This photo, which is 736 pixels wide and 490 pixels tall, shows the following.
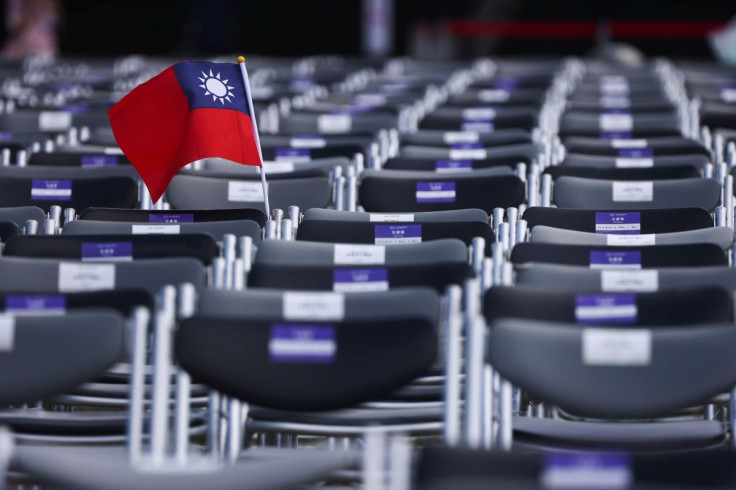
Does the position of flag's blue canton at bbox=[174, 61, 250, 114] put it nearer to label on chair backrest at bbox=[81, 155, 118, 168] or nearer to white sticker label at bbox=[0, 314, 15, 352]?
label on chair backrest at bbox=[81, 155, 118, 168]

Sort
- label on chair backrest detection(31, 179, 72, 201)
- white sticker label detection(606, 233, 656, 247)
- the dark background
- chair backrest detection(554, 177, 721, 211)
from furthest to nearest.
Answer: the dark background, label on chair backrest detection(31, 179, 72, 201), chair backrest detection(554, 177, 721, 211), white sticker label detection(606, 233, 656, 247)

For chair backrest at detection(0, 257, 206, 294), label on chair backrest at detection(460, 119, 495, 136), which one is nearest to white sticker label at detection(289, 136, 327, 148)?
label on chair backrest at detection(460, 119, 495, 136)

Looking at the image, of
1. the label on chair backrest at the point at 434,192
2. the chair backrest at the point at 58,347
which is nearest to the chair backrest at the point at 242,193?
the label on chair backrest at the point at 434,192

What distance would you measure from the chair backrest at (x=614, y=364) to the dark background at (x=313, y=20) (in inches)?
640

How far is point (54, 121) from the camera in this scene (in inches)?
276

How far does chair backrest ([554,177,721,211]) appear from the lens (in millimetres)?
4473

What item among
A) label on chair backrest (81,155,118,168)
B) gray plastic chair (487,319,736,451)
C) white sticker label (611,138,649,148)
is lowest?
gray plastic chair (487,319,736,451)

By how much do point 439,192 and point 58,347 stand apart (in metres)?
2.27

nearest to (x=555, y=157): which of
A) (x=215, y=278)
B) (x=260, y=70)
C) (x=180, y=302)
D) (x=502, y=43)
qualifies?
(x=215, y=278)

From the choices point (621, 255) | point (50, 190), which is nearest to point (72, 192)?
point (50, 190)

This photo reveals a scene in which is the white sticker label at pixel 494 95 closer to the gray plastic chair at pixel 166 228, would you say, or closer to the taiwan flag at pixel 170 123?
the taiwan flag at pixel 170 123

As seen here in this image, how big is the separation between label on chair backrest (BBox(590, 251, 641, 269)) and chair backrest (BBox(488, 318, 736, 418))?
0.80 m

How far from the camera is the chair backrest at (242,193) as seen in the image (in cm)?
468

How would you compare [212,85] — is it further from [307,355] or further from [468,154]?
[307,355]
